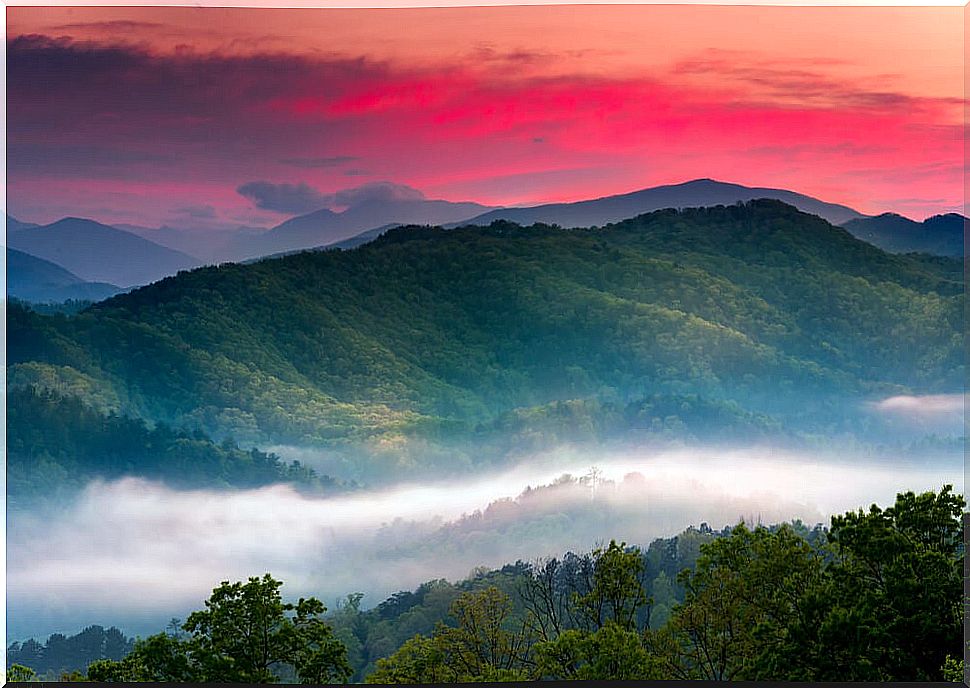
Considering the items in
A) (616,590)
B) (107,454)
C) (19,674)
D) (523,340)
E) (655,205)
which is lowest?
(19,674)

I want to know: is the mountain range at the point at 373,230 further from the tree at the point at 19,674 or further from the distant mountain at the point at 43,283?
the tree at the point at 19,674

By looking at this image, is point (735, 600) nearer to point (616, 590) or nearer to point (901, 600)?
point (616, 590)

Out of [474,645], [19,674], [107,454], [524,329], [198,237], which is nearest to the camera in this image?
[19,674]

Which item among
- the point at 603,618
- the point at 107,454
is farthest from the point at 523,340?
the point at 107,454

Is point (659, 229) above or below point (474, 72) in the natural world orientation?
below

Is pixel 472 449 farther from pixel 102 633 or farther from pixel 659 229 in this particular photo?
pixel 102 633

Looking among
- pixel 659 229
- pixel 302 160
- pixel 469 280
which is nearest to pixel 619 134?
pixel 659 229
